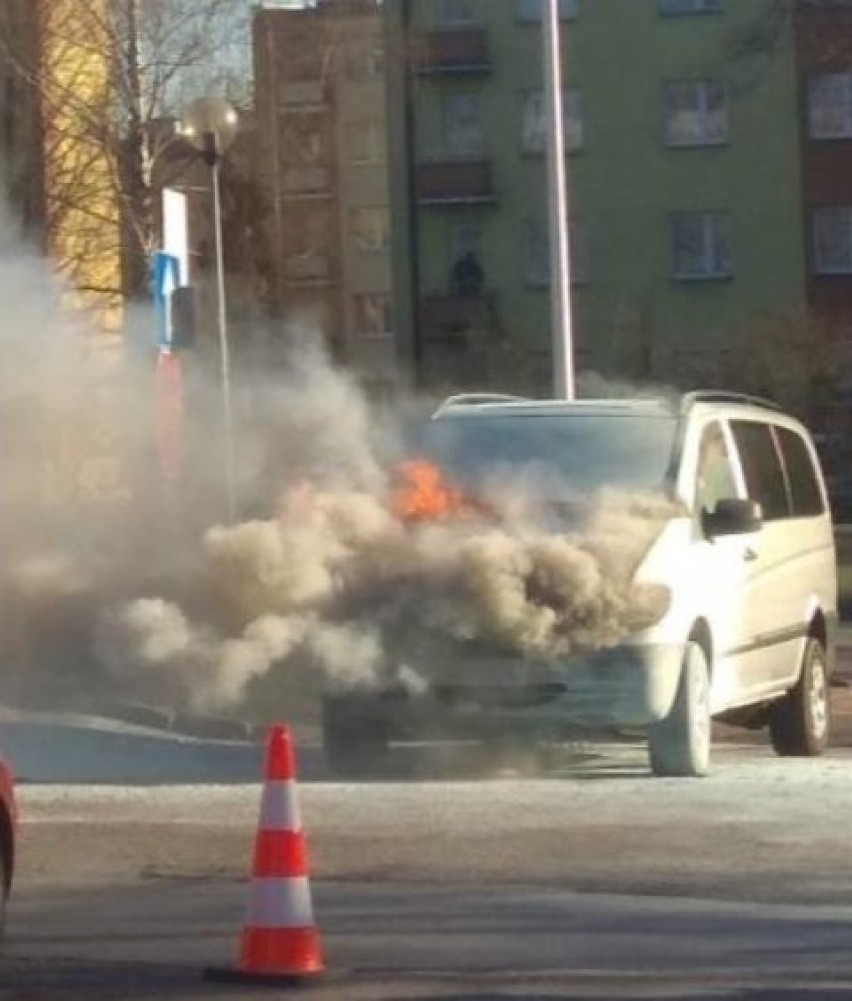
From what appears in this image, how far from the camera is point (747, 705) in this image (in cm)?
1645

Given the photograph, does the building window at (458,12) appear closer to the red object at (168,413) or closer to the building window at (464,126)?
the building window at (464,126)

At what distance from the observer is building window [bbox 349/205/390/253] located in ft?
272

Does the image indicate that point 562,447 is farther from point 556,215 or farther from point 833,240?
point 833,240

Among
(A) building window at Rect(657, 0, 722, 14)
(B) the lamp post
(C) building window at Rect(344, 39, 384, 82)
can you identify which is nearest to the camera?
(B) the lamp post

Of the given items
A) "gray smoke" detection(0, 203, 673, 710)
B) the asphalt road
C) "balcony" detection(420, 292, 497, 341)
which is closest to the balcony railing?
"balcony" detection(420, 292, 497, 341)

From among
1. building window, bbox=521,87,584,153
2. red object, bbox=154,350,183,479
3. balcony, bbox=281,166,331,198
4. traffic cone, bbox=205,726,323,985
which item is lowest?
traffic cone, bbox=205,726,323,985

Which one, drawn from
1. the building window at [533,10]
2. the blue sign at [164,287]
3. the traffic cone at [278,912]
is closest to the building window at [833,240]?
the building window at [533,10]

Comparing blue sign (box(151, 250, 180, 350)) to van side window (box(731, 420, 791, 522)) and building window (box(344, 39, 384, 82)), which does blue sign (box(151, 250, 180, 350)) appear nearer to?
van side window (box(731, 420, 791, 522))

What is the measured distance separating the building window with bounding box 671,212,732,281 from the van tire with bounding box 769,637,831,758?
4734 centimetres

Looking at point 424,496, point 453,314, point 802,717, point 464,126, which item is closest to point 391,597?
point 424,496

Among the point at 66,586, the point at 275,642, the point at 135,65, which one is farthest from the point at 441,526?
the point at 135,65

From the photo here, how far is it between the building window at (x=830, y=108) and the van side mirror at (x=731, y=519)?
49456 mm

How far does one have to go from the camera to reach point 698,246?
211 ft

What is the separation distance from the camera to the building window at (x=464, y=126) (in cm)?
6519
